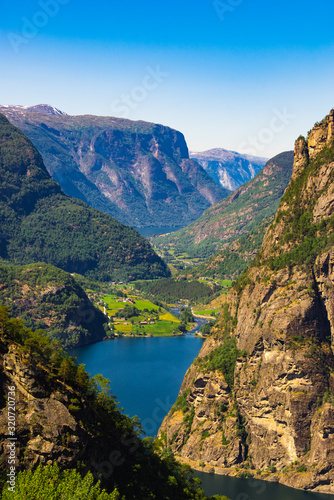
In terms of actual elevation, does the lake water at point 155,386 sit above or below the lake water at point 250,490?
above

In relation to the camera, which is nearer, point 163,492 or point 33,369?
point 33,369

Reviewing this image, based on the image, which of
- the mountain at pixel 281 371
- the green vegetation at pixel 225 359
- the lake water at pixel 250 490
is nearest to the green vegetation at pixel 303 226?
the mountain at pixel 281 371

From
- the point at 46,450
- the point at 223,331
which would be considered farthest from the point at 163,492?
the point at 223,331

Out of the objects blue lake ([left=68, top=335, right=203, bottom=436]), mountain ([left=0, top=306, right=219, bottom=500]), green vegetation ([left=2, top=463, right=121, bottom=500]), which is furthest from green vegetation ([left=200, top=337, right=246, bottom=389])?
green vegetation ([left=2, top=463, right=121, bottom=500])

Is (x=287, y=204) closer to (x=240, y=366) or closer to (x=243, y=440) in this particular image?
(x=240, y=366)

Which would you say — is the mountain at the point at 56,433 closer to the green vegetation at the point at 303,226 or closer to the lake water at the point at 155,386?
the lake water at the point at 155,386

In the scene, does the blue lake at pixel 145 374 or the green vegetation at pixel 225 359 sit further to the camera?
the blue lake at pixel 145 374

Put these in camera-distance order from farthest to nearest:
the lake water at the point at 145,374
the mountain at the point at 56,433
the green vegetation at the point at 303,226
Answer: the lake water at the point at 145,374 < the green vegetation at the point at 303,226 < the mountain at the point at 56,433
